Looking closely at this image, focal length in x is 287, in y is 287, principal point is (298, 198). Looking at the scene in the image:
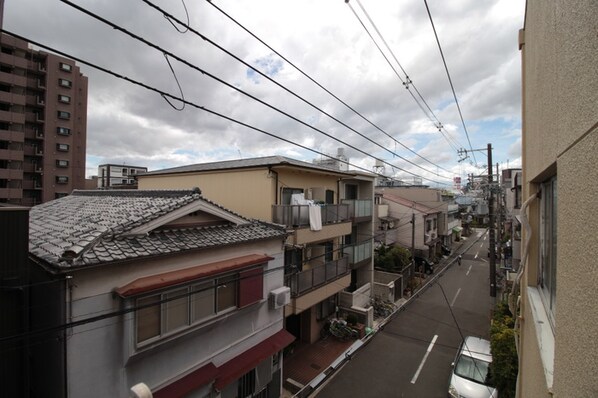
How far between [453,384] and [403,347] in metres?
4.51

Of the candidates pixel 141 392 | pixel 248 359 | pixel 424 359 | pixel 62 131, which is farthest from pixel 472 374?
pixel 62 131

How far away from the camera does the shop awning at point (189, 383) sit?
7051mm

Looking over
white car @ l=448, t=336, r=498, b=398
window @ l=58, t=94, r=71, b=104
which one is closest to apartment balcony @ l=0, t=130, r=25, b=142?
window @ l=58, t=94, r=71, b=104

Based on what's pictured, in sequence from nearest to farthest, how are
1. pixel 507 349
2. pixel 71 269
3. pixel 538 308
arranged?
pixel 538 308, pixel 71 269, pixel 507 349

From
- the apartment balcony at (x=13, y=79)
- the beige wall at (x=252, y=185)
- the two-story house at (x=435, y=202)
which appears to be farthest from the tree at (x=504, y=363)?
the apartment balcony at (x=13, y=79)

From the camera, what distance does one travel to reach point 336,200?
1714 cm

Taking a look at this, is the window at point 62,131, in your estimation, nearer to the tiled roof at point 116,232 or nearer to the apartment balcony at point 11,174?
the apartment balcony at point 11,174

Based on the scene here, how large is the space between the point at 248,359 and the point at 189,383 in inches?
81.8

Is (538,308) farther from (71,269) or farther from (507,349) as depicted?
(507,349)

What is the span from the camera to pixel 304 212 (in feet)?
42.1

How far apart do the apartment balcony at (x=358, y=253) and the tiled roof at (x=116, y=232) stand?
290 inches

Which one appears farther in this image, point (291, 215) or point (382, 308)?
point (382, 308)

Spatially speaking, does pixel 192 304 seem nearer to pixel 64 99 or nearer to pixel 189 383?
pixel 189 383

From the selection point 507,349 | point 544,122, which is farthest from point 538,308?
point 507,349
